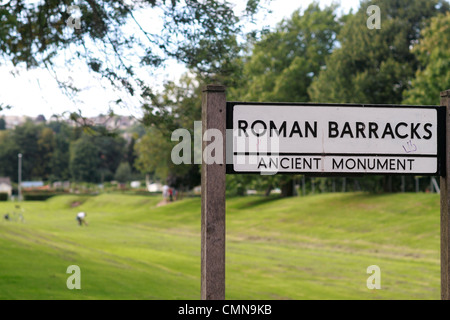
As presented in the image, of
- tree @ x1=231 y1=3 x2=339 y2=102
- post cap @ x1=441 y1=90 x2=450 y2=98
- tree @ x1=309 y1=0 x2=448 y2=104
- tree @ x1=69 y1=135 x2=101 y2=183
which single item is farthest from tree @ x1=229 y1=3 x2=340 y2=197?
tree @ x1=69 y1=135 x2=101 y2=183

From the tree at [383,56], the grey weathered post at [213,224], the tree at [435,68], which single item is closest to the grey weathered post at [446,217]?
the grey weathered post at [213,224]

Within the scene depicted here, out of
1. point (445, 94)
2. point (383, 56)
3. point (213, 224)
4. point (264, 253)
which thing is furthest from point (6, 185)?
point (445, 94)

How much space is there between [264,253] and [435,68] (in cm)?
1639

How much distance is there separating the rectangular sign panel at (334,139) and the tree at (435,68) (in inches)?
1381

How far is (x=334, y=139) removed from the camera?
4957 mm

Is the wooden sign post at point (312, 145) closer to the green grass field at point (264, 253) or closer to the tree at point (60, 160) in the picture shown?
the green grass field at point (264, 253)

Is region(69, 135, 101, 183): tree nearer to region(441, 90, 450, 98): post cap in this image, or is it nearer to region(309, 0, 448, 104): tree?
region(309, 0, 448, 104): tree

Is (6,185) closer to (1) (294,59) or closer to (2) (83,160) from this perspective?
(2) (83,160)

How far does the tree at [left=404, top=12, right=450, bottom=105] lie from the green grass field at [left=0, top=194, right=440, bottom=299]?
6855 mm

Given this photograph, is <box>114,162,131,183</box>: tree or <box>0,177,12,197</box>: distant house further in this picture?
<box>114,162,131,183</box>: tree

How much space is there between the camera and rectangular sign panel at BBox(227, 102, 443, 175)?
15.8 ft

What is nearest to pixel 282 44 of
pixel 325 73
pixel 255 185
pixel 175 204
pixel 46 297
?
pixel 325 73

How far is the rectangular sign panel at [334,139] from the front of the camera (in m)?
4.82

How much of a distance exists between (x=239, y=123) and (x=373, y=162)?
43.3 inches
